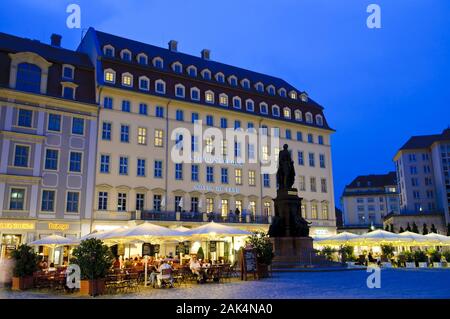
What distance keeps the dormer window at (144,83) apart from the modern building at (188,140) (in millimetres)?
90

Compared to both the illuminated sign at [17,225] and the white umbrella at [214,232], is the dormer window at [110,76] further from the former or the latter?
the white umbrella at [214,232]

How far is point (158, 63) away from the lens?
40.9 m

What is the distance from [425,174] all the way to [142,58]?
199 ft

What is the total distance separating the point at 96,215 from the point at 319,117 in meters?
28.6

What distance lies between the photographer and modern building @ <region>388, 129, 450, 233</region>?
7344cm

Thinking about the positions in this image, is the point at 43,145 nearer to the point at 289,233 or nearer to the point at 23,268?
the point at 23,268

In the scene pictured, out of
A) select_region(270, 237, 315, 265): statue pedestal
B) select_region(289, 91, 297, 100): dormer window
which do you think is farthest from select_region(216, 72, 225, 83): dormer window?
select_region(270, 237, 315, 265): statue pedestal

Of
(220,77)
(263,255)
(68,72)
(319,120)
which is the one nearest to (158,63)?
(220,77)

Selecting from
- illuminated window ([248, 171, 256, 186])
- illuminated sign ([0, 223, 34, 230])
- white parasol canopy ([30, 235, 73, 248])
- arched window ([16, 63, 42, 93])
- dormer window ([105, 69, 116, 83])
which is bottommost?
white parasol canopy ([30, 235, 73, 248])

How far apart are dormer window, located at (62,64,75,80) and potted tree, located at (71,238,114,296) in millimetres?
24600

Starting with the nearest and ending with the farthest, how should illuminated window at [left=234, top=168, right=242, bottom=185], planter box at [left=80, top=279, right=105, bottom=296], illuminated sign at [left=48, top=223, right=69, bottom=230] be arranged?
1. planter box at [left=80, top=279, right=105, bottom=296]
2. illuminated sign at [left=48, top=223, right=69, bottom=230]
3. illuminated window at [left=234, top=168, right=242, bottom=185]

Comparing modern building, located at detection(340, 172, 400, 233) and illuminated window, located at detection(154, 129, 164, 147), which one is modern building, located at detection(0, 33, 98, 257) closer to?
illuminated window, located at detection(154, 129, 164, 147)

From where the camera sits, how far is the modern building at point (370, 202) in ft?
338

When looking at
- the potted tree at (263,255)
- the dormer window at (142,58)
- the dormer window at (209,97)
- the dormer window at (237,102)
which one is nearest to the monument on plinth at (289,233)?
the potted tree at (263,255)
